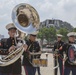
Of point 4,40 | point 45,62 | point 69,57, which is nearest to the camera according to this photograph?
point 4,40

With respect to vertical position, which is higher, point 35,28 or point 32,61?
point 35,28

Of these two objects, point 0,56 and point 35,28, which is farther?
point 35,28

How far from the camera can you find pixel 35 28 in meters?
6.84

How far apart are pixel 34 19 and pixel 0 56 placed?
128cm

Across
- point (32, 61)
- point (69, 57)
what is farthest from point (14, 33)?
point (69, 57)

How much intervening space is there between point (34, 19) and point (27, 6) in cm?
34

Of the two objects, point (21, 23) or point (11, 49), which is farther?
point (21, 23)

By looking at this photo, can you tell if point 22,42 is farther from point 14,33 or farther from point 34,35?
point 34,35

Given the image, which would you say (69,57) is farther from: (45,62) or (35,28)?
(35,28)

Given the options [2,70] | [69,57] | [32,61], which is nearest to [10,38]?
[2,70]

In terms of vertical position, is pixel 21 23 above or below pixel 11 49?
above

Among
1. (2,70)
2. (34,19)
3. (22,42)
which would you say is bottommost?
(2,70)

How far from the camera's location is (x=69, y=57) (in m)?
8.23

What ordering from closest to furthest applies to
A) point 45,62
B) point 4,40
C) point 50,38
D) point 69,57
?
1. point 4,40
2. point 45,62
3. point 69,57
4. point 50,38
